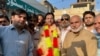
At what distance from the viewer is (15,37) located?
4.59 metres

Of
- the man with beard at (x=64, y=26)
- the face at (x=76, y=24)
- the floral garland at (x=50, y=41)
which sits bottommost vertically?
the floral garland at (x=50, y=41)

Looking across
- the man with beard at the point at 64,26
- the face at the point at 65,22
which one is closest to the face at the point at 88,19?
the man with beard at the point at 64,26

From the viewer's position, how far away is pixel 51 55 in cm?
596

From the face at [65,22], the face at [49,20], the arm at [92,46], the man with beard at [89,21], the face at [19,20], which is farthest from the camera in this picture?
the face at [65,22]

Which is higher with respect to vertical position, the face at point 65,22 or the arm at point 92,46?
the face at point 65,22

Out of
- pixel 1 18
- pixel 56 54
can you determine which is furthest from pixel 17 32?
pixel 56 54

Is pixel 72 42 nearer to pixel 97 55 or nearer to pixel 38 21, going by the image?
pixel 97 55

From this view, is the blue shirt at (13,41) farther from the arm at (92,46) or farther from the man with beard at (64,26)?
Result: the man with beard at (64,26)

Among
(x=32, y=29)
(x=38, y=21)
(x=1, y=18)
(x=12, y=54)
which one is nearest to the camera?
(x=12, y=54)

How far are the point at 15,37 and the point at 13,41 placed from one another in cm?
7

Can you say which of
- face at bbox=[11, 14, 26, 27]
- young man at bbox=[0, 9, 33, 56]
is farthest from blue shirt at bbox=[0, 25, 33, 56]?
face at bbox=[11, 14, 26, 27]

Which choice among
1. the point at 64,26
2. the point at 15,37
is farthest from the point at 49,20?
the point at 15,37

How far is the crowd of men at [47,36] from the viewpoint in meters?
4.55

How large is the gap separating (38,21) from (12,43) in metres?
1.76
